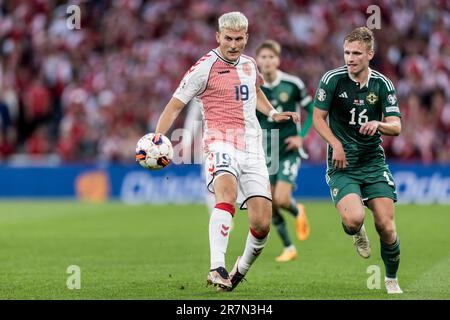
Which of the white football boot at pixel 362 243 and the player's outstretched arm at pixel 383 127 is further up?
the player's outstretched arm at pixel 383 127

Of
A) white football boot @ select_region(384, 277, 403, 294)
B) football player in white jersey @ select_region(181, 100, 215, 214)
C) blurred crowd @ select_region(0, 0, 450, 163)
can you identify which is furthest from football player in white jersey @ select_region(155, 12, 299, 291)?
blurred crowd @ select_region(0, 0, 450, 163)

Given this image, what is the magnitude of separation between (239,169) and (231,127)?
404 mm

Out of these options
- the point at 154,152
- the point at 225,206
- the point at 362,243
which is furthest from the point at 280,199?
the point at 154,152

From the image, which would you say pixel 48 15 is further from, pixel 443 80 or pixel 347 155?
pixel 347 155

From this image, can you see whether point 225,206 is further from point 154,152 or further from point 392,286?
point 392,286

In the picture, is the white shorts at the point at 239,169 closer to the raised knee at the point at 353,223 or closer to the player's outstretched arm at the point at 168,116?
the player's outstretched arm at the point at 168,116

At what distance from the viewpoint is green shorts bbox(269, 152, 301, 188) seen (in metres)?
12.9

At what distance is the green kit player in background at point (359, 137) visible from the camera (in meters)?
8.80

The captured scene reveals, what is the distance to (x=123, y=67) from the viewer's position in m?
25.4

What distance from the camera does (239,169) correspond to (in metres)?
9.04

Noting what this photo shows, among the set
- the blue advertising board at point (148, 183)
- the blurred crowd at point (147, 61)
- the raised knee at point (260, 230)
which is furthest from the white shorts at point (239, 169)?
the blurred crowd at point (147, 61)

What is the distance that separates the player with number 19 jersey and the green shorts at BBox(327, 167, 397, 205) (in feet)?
2.16
